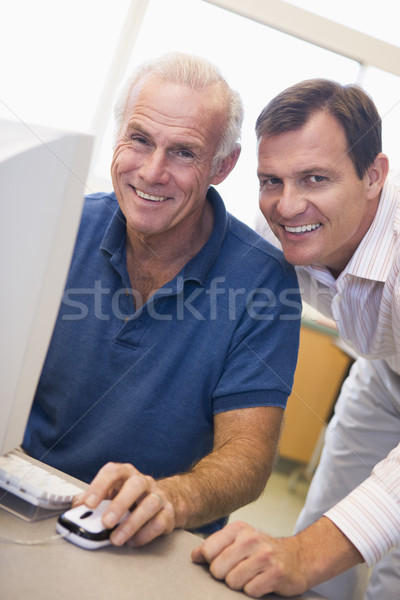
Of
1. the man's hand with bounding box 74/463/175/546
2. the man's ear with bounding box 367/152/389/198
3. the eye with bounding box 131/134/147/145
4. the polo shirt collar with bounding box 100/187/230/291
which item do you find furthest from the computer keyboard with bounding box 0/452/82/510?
the man's ear with bounding box 367/152/389/198

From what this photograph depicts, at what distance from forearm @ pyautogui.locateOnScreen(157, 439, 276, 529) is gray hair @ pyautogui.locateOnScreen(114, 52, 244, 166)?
0.44 meters

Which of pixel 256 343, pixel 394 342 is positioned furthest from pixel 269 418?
pixel 394 342

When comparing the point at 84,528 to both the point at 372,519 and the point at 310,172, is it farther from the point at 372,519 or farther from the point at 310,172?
the point at 310,172

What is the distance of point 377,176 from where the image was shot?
0.97 metres

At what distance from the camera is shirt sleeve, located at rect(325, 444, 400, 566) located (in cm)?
56

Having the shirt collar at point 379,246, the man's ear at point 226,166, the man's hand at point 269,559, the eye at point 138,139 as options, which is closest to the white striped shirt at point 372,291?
the shirt collar at point 379,246

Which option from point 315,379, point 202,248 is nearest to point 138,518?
point 202,248

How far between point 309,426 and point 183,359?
1568 millimetres

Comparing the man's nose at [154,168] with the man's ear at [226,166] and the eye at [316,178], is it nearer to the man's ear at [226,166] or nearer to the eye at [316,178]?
the man's ear at [226,166]

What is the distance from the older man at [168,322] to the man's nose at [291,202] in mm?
69

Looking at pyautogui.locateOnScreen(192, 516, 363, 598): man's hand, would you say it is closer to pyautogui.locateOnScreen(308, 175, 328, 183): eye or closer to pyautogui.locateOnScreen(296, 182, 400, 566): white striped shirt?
pyautogui.locateOnScreen(296, 182, 400, 566): white striped shirt

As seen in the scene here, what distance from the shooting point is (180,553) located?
508 mm

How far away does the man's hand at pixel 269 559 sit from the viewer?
488 millimetres

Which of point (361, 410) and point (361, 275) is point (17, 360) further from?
point (361, 410)
